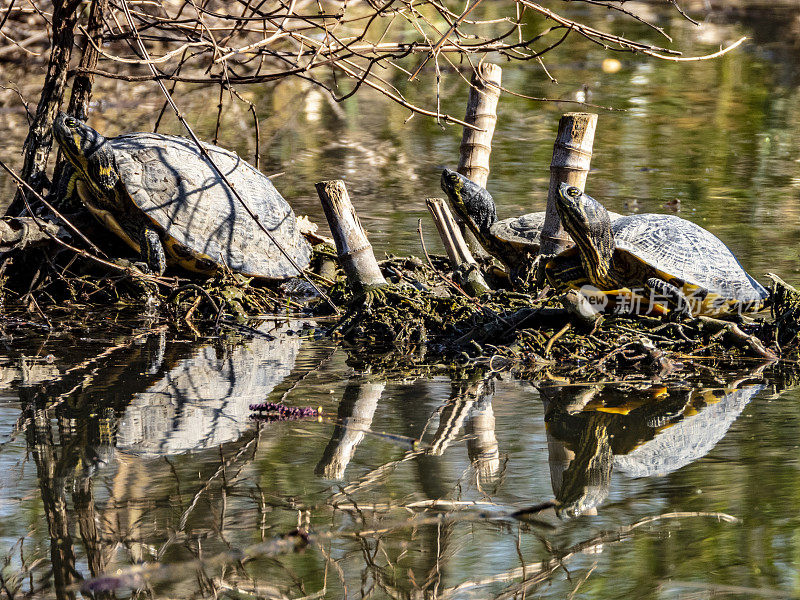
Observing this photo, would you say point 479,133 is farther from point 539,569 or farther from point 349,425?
point 539,569

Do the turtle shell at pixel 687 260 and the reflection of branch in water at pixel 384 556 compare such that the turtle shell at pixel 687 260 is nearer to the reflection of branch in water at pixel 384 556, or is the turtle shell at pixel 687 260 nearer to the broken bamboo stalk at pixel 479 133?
the broken bamboo stalk at pixel 479 133

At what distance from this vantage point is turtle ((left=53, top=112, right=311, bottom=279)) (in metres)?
5.16

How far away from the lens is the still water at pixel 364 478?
97.5 inches

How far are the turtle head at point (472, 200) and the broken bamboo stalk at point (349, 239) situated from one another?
0.78 m

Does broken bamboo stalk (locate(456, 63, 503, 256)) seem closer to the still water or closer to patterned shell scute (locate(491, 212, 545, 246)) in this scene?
patterned shell scute (locate(491, 212, 545, 246))

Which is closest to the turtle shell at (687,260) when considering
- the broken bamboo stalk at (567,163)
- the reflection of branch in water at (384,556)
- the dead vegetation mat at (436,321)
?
the dead vegetation mat at (436,321)

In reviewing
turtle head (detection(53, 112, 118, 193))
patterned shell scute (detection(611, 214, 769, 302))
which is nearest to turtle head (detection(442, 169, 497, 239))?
patterned shell scute (detection(611, 214, 769, 302))

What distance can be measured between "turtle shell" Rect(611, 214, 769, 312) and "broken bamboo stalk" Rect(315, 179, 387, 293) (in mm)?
1171

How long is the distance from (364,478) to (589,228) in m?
1.85

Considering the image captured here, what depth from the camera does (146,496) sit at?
2.87m

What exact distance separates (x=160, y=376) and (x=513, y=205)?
12.6 ft

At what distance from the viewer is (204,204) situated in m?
5.38

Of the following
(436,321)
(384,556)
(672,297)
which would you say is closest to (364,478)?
(384,556)

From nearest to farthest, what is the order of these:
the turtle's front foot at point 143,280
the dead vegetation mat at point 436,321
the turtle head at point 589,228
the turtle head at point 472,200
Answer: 1. the dead vegetation mat at point 436,321
2. the turtle head at point 589,228
3. the turtle's front foot at point 143,280
4. the turtle head at point 472,200
